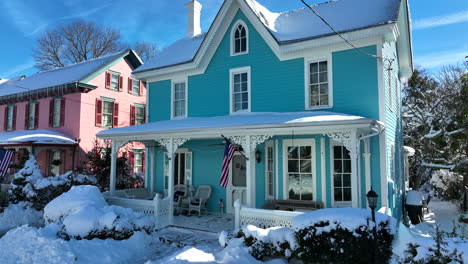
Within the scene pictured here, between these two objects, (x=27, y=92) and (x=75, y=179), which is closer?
(x=75, y=179)

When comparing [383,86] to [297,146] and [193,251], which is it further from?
[193,251]

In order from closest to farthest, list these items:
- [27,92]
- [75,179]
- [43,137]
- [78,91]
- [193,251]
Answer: [193,251] → [75,179] → [43,137] → [78,91] → [27,92]

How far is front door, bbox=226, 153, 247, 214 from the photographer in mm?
11148

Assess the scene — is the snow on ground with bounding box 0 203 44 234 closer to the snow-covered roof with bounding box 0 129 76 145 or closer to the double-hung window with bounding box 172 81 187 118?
the snow-covered roof with bounding box 0 129 76 145

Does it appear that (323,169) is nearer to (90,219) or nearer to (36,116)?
(90,219)

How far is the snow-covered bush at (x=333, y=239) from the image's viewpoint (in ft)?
19.4

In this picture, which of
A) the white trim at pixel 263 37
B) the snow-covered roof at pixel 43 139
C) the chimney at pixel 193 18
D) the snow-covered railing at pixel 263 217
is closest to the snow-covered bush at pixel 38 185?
the snow-covered roof at pixel 43 139

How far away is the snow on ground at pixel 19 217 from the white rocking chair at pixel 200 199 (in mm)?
4981

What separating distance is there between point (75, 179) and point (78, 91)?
7.59 metres

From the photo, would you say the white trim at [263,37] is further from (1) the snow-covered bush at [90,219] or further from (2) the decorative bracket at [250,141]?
(1) the snow-covered bush at [90,219]

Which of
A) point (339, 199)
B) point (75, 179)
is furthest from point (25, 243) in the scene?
point (339, 199)

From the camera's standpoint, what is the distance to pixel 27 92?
1970 centimetres

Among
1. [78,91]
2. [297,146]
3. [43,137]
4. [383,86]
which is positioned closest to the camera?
[383,86]

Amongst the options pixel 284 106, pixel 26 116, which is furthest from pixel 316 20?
pixel 26 116
